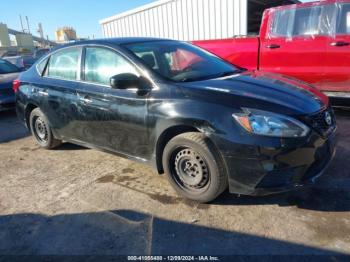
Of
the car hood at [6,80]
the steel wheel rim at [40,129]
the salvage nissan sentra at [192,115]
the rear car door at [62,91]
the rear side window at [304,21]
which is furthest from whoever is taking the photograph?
the car hood at [6,80]

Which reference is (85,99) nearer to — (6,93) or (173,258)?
(173,258)

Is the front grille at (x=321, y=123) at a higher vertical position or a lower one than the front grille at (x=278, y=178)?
higher

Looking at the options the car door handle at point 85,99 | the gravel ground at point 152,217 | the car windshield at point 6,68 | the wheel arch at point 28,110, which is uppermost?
the car windshield at point 6,68

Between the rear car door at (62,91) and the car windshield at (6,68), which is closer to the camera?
the rear car door at (62,91)

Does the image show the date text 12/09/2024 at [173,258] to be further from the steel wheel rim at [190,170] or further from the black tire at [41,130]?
the black tire at [41,130]

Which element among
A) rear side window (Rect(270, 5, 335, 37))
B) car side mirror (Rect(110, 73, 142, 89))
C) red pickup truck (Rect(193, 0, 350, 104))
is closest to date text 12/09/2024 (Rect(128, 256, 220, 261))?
car side mirror (Rect(110, 73, 142, 89))

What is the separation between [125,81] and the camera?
3.43 m

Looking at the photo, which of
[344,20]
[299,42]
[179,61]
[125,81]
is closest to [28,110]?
[125,81]

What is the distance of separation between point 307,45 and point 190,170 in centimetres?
362

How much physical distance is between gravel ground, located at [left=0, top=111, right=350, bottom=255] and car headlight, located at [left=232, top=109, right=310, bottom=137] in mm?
796

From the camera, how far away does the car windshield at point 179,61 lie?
366 centimetres

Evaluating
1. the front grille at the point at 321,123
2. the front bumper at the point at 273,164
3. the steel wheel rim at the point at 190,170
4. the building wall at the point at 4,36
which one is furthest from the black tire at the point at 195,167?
the building wall at the point at 4,36

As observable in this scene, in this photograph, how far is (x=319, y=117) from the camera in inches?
120

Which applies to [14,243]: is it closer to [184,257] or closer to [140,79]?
[184,257]
